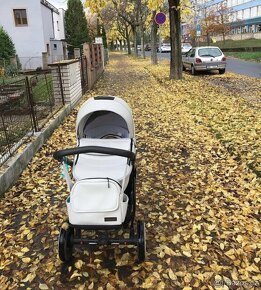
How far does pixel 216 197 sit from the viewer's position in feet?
16.3

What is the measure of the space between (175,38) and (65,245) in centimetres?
1473

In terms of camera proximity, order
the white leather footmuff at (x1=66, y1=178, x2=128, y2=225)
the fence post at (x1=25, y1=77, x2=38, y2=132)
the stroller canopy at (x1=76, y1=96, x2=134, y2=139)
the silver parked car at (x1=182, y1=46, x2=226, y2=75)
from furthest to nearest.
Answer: the silver parked car at (x1=182, y1=46, x2=226, y2=75) < the fence post at (x1=25, y1=77, x2=38, y2=132) < the stroller canopy at (x1=76, y1=96, x2=134, y2=139) < the white leather footmuff at (x1=66, y1=178, x2=128, y2=225)

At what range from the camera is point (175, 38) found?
16672 mm

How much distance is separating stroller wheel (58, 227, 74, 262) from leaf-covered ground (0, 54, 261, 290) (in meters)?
0.14

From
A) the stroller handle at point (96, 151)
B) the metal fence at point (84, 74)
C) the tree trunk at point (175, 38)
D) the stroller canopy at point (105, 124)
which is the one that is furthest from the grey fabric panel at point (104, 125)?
the tree trunk at point (175, 38)

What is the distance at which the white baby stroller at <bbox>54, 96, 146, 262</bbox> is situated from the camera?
320 centimetres

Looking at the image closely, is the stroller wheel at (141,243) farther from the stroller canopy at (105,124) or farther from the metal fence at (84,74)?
the metal fence at (84,74)

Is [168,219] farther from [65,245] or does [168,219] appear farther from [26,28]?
[26,28]

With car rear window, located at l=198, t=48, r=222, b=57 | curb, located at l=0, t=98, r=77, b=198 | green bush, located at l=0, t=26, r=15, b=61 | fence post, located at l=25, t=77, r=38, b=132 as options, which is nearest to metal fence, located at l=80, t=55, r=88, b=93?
curb, located at l=0, t=98, r=77, b=198

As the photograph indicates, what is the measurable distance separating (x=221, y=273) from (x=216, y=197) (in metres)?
1.63

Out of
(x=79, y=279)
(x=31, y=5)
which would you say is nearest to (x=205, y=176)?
(x=79, y=279)

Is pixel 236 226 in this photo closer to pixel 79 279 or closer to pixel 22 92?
pixel 79 279

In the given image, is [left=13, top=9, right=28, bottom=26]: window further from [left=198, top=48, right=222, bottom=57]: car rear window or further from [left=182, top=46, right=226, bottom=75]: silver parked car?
[left=198, top=48, right=222, bottom=57]: car rear window

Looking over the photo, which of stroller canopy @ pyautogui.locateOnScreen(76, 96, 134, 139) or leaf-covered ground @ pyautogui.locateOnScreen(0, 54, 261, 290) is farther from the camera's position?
stroller canopy @ pyautogui.locateOnScreen(76, 96, 134, 139)
